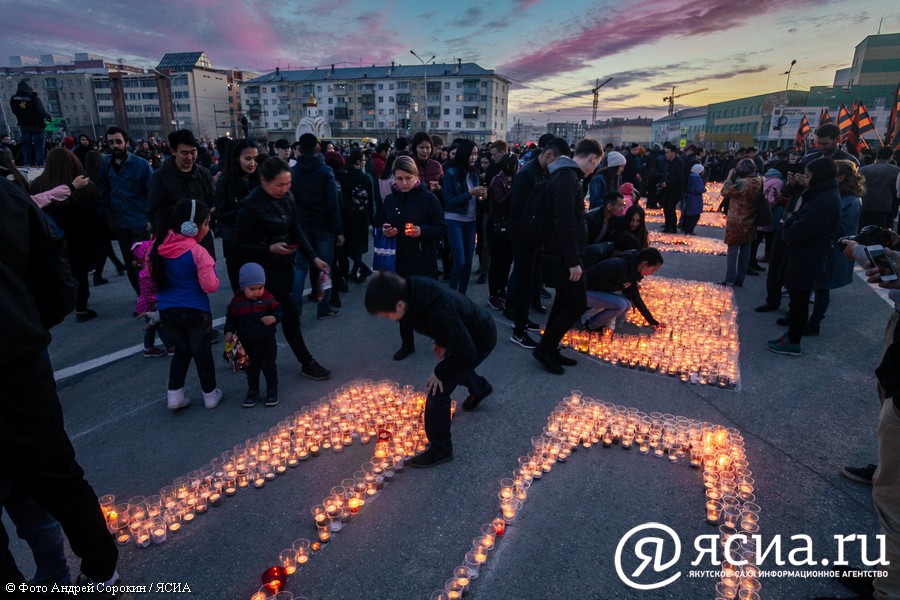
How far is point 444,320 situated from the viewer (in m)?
3.11

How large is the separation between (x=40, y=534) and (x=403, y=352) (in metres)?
3.46

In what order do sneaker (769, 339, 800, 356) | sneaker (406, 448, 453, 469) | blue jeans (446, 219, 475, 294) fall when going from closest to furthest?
1. sneaker (406, 448, 453, 469)
2. sneaker (769, 339, 800, 356)
3. blue jeans (446, 219, 475, 294)

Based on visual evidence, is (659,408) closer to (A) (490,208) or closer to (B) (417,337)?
(B) (417,337)

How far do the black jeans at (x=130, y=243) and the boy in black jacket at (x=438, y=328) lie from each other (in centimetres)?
461

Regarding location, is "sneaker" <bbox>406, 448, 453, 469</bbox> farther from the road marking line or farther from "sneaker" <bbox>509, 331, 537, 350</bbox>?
the road marking line

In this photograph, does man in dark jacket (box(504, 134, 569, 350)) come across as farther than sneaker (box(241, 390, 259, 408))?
Yes

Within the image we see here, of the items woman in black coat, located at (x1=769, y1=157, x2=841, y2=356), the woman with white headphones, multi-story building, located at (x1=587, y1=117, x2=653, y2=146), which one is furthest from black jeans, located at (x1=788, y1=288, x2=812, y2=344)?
multi-story building, located at (x1=587, y1=117, x2=653, y2=146)

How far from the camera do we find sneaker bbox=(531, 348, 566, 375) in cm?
495

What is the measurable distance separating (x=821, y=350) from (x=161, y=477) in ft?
22.4

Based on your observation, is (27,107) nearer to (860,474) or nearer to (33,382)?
(33,382)

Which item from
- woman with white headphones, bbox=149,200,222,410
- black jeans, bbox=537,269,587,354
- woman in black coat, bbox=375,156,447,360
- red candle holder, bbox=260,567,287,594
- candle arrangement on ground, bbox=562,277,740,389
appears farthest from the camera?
candle arrangement on ground, bbox=562,277,740,389

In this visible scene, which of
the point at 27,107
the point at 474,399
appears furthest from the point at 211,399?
the point at 27,107

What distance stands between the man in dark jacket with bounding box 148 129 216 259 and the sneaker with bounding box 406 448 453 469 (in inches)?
117

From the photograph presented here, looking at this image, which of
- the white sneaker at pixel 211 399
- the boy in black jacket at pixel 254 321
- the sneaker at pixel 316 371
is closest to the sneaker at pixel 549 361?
the sneaker at pixel 316 371
